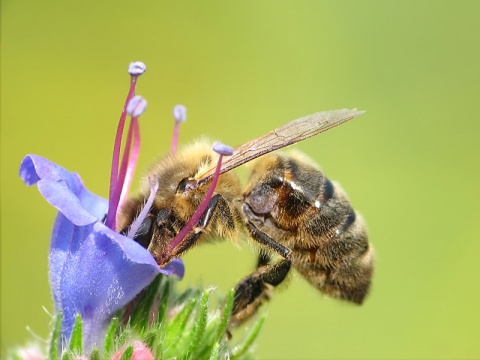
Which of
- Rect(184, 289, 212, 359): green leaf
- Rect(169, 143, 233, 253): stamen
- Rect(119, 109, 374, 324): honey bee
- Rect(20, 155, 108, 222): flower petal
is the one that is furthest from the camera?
Rect(119, 109, 374, 324): honey bee

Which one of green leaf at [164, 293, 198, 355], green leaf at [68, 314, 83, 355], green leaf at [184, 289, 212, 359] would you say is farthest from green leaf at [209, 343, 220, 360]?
green leaf at [68, 314, 83, 355]

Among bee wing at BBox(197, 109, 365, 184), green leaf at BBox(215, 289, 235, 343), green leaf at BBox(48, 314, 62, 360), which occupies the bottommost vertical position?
green leaf at BBox(48, 314, 62, 360)

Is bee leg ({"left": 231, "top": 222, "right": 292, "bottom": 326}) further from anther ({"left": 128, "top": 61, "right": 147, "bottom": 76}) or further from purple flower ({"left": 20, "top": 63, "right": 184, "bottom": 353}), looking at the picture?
anther ({"left": 128, "top": 61, "right": 147, "bottom": 76})

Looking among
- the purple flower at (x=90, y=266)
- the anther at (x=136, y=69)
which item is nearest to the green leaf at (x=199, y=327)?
the purple flower at (x=90, y=266)

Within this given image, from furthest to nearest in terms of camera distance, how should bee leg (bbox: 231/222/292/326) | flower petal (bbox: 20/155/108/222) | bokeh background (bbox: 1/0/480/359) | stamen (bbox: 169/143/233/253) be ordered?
bokeh background (bbox: 1/0/480/359)
bee leg (bbox: 231/222/292/326)
stamen (bbox: 169/143/233/253)
flower petal (bbox: 20/155/108/222)

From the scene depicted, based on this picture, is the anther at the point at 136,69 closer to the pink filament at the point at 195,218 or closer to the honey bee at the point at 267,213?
the honey bee at the point at 267,213

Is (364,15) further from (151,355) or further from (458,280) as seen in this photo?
(151,355)
